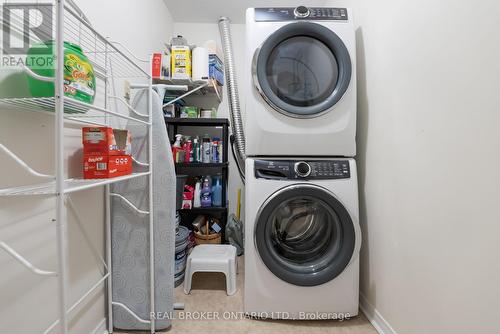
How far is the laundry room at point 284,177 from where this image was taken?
76 centimetres

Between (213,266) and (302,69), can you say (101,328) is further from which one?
(302,69)

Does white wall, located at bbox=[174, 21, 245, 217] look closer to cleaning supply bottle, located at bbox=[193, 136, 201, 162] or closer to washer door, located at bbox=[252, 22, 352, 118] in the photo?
cleaning supply bottle, located at bbox=[193, 136, 201, 162]

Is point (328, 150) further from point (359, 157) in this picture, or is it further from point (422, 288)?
point (422, 288)

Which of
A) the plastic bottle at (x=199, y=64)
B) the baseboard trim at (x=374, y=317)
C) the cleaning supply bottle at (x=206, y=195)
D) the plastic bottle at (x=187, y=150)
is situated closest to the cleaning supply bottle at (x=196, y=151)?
the plastic bottle at (x=187, y=150)

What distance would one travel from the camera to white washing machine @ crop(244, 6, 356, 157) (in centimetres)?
134

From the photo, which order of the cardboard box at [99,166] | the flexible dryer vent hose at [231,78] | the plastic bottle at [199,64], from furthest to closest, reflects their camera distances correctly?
the flexible dryer vent hose at [231,78]
the plastic bottle at [199,64]
the cardboard box at [99,166]

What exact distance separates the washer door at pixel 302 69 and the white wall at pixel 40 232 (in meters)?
0.87

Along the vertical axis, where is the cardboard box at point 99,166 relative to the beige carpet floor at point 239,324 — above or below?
above

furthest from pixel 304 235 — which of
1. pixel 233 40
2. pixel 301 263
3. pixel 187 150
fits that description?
pixel 233 40

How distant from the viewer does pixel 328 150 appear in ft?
4.56

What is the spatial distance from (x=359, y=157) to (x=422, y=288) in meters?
0.77

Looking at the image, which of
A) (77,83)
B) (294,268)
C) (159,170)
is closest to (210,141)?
(159,170)

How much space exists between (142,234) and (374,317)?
134 cm

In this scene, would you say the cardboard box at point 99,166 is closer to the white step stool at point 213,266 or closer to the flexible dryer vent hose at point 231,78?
the white step stool at point 213,266
